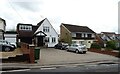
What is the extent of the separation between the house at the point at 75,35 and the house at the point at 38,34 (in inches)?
266

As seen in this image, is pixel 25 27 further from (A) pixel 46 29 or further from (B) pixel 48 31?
(B) pixel 48 31

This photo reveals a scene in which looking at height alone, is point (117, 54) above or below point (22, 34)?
below

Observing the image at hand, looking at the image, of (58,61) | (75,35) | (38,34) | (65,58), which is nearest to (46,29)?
(38,34)

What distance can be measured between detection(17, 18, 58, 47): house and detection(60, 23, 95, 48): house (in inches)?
266

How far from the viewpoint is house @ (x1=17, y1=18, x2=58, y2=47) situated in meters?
45.0

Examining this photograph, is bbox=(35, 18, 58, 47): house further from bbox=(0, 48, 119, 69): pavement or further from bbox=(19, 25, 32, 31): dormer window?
bbox=(0, 48, 119, 69): pavement

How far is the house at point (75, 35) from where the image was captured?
54219 mm

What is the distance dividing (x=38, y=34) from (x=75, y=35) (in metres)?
13.9

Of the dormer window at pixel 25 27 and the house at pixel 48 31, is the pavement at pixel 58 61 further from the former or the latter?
the dormer window at pixel 25 27

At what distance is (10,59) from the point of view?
19219 millimetres

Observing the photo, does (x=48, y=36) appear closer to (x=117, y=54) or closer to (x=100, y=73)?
(x=117, y=54)

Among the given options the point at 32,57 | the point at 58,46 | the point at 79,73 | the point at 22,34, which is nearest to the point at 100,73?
the point at 79,73

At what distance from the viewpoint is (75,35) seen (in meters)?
55.0

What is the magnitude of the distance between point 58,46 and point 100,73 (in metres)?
29.8
